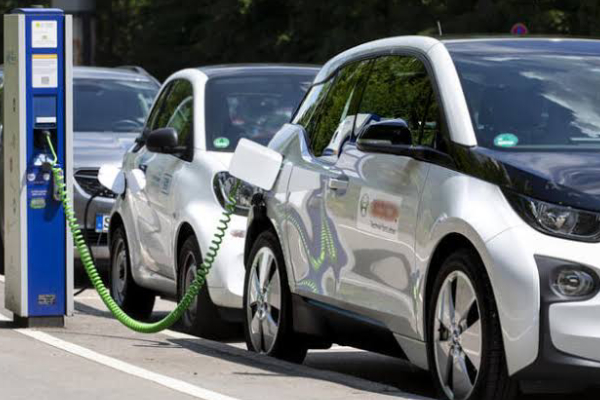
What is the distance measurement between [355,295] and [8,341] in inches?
86.6

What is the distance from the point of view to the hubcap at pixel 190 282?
1115 cm

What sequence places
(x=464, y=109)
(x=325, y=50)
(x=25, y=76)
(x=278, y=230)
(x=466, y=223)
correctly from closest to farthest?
1. (x=466, y=223)
2. (x=464, y=109)
3. (x=278, y=230)
4. (x=25, y=76)
5. (x=325, y=50)

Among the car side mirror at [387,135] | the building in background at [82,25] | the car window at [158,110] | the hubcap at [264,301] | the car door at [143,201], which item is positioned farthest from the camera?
the building in background at [82,25]

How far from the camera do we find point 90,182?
1502 centimetres

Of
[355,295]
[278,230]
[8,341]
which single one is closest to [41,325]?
[8,341]

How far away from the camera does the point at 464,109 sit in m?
7.62

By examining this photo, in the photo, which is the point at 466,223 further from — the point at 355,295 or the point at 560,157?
the point at 355,295

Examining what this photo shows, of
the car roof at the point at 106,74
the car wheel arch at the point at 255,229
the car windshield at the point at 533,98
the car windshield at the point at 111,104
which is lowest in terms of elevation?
the car windshield at the point at 111,104

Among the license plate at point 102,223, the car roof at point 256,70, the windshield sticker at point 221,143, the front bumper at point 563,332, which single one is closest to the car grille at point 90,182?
the license plate at point 102,223

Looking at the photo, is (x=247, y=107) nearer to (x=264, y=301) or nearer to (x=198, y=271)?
(x=198, y=271)

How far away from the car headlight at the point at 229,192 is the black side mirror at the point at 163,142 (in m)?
0.64

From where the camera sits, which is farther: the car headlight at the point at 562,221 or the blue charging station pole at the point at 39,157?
the blue charging station pole at the point at 39,157

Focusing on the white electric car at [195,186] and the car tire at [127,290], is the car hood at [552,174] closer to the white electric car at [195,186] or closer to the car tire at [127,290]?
the white electric car at [195,186]

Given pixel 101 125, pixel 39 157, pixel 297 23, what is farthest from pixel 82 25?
pixel 39 157
